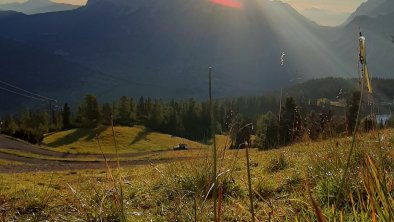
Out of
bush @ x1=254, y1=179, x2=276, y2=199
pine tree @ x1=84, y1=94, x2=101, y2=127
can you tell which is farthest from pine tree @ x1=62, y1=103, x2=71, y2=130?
bush @ x1=254, y1=179, x2=276, y2=199

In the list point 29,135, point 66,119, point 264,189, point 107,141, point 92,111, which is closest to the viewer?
point 264,189

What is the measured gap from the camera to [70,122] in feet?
355

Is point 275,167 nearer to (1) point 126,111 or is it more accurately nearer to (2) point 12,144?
(2) point 12,144

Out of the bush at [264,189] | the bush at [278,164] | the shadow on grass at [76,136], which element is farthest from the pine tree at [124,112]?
the bush at [264,189]

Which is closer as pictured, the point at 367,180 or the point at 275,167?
the point at 367,180

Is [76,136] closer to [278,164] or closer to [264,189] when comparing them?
[278,164]

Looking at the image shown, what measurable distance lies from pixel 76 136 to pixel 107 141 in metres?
9.66

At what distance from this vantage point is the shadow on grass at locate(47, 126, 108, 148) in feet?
269

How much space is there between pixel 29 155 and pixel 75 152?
12.2 metres

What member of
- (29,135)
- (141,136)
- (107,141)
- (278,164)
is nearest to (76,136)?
(107,141)

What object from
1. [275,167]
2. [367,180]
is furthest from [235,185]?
[367,180]

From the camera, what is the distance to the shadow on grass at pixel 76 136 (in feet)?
269

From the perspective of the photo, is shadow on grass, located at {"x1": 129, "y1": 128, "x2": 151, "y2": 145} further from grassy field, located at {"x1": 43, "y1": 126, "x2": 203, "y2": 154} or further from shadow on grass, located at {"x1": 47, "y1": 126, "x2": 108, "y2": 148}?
shadow on grass, located at {"x1": 47, "y1": 126, "x2": 108, "y2": 148}

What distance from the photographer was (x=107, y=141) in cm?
8375
